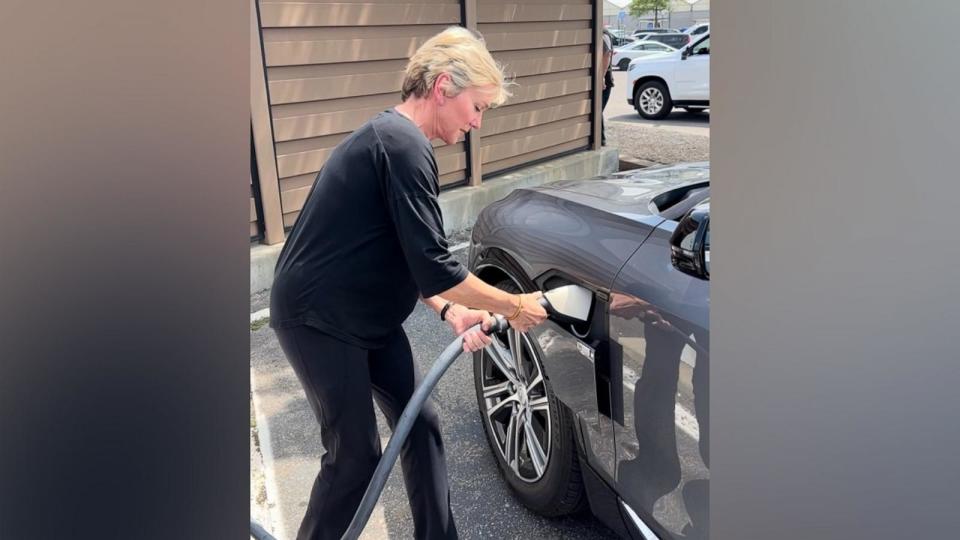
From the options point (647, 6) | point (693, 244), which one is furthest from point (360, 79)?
point (647, 6)

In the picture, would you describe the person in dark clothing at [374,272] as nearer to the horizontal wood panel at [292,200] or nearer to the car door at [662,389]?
the car door at [662,389]

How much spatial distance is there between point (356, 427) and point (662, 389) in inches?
36.2

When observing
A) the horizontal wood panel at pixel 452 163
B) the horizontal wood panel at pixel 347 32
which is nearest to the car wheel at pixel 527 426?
the horizontal wood panel at pixel 347 32

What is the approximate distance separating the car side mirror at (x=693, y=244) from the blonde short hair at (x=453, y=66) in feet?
2.28

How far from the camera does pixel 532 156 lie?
8.80 m

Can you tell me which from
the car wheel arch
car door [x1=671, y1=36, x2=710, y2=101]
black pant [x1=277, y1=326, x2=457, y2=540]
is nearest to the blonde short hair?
black pant [x1=277, y1=326, x2=457, y2=540]

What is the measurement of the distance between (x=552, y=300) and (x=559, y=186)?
3.13 ft

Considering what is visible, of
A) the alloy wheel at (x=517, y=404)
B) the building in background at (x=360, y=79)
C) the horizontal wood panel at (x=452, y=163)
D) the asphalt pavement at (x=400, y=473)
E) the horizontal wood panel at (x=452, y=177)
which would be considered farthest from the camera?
the horizontal wood panel at (x=452, y=177)

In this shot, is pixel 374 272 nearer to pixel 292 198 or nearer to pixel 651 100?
pixel 292 198

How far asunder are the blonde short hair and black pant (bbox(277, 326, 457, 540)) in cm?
79

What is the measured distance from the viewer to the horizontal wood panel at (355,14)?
225 inches

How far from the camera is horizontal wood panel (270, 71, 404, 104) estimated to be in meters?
5.89
